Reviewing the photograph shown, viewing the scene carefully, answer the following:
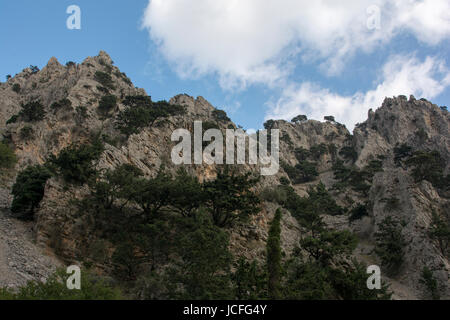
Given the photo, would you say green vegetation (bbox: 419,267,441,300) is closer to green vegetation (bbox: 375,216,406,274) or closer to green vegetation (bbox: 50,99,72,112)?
green vegetation (bbox: 375,216,406,274)

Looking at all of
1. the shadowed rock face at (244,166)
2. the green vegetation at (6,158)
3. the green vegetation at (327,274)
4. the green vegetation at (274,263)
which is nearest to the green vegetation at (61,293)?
the green vegetation at (274,263)

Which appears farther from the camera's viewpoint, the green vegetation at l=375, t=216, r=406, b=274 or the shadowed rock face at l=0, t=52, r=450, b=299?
the green vegetation at l=375, t=216, r=406, b=274

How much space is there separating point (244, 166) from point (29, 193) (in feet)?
93.1

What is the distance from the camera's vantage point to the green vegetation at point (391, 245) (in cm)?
3133

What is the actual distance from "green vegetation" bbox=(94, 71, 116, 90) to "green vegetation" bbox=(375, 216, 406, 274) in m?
60.5

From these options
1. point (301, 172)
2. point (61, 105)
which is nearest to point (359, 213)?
point (301, 172)

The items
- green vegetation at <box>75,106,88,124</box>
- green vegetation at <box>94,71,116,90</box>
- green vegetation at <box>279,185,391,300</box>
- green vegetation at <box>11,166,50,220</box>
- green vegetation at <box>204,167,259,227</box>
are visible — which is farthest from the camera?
green vegetation at <box>94,71,116,90</box>

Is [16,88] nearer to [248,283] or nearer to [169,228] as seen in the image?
[169,228]

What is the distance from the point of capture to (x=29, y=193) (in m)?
24.1

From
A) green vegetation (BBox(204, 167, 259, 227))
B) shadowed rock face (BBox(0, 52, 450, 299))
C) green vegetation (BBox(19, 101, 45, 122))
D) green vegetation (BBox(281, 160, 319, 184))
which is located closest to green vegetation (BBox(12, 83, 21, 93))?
shadowed rock face (BBox(0, 52, 450, 299))

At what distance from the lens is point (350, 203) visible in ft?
186

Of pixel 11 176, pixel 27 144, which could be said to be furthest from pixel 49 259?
pixel 27 144

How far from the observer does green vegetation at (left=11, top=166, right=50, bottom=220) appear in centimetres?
2427
